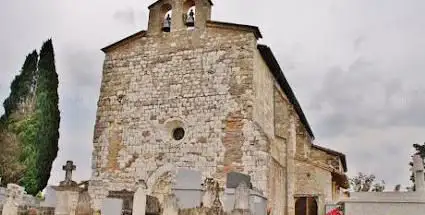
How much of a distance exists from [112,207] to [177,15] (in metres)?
9.04

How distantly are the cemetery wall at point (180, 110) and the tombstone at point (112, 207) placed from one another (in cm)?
551

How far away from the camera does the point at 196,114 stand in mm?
15320

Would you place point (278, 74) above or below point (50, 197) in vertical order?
above

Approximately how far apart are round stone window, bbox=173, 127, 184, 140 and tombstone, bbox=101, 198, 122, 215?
6167mm

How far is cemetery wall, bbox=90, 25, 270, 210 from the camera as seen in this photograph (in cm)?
1463

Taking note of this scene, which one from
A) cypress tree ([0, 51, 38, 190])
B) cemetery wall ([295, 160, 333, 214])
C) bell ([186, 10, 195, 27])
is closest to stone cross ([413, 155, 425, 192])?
cemetery wall ([295, 160, 333, 214])

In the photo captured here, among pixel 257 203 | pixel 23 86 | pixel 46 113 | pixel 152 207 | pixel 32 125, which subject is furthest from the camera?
pixel 23 86

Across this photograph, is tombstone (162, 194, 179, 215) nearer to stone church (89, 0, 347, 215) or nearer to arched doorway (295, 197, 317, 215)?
stone church (89, 0, 347, 215)

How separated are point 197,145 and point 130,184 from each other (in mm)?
2613

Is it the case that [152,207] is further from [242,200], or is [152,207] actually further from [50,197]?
[50,197]

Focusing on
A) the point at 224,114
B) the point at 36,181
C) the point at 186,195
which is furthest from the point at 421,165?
the point at 36,181

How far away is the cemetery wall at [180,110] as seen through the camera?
48.0 feet

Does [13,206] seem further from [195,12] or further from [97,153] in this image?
[195,12]

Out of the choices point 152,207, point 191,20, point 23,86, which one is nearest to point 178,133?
point 191,20
